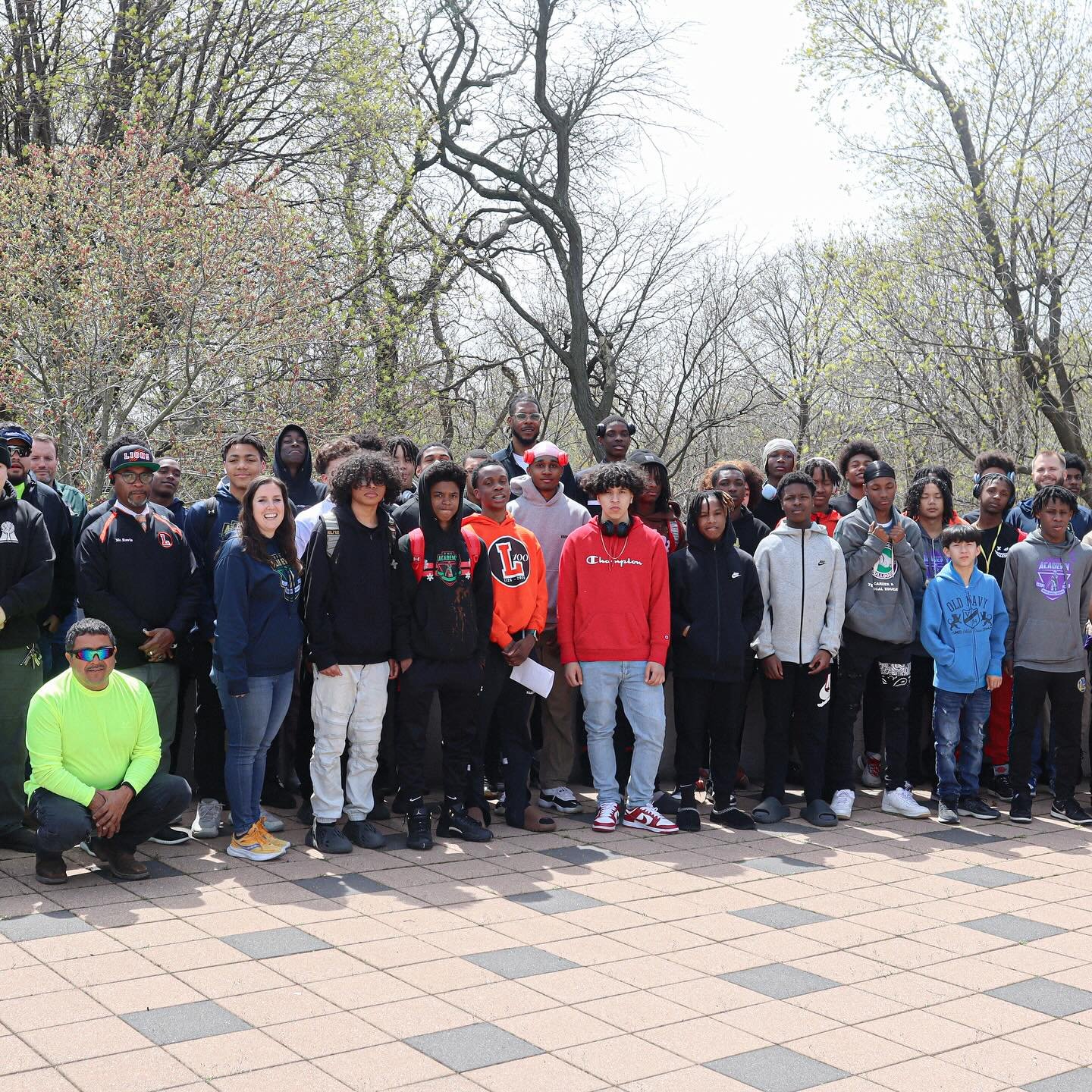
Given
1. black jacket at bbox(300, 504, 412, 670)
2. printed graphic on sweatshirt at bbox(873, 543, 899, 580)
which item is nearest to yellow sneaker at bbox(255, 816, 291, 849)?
black jacket at bbox(300, 504, 412, 670)

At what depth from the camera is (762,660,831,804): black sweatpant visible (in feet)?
24.8

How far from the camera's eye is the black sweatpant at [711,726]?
7344mm

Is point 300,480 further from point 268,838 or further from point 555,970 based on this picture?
point 555,970

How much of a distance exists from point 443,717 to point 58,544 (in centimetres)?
232

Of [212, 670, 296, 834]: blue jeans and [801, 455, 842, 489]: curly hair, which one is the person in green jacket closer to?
[212, 670, 296, 834]: blue jeans

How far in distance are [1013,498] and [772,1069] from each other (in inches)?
229

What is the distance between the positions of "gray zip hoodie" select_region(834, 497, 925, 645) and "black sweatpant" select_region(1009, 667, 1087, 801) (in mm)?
823

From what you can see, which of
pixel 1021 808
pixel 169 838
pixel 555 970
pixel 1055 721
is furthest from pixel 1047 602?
pixel 169 838

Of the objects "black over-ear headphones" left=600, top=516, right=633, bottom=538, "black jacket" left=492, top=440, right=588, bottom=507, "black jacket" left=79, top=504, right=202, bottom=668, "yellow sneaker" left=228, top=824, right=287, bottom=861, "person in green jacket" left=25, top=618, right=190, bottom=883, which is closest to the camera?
"person in green jacket" left=25, top=618, right=190, bottom=883

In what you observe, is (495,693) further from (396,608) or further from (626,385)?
(626,385)

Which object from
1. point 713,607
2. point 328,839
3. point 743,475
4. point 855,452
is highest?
point 855,452

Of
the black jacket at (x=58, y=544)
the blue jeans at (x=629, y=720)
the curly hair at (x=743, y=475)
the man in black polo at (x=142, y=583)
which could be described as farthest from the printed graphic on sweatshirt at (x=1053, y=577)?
the black jacket at (x=58, y=544)

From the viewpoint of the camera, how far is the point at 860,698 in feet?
25.5

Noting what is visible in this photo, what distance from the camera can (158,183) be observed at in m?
12.5
